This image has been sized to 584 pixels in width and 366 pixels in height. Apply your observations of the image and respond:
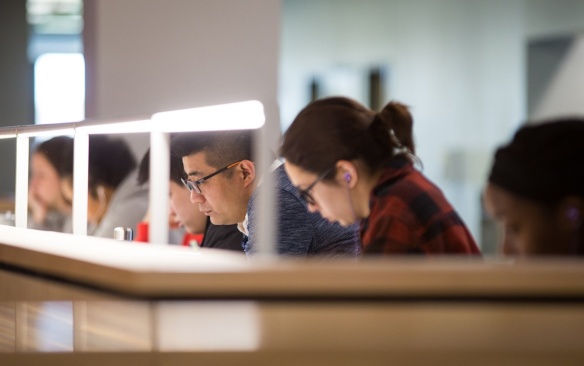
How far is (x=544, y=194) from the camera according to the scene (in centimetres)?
210

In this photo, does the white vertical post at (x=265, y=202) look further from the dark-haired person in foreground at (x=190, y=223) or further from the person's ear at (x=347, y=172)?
the dark-haired person in foreground at (x=190, y=223)

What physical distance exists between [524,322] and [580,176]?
66cm

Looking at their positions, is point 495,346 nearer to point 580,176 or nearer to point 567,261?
point 567,261

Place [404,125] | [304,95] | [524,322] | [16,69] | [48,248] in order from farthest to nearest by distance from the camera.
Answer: [16,69] → [304,95] → [404,125] → [48,248] → [524,322]

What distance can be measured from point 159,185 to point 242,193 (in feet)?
1.08

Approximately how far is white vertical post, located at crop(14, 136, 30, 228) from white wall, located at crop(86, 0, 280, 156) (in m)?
1.24

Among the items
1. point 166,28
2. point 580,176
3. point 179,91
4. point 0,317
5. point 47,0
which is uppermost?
point 47,0

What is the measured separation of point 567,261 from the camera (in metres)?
1.65

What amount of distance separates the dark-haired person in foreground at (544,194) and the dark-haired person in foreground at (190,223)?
91 cm

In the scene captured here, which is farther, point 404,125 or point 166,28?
point 166,28

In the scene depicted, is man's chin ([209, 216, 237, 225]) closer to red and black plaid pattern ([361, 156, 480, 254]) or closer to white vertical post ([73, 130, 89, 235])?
white vertical post ([73, 130, 89, 235])

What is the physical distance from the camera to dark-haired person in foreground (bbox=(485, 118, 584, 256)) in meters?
2.10

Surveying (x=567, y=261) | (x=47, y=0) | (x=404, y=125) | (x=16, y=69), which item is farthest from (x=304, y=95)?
(x=567, y=261)

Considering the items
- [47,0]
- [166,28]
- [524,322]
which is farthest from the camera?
[47,0]
